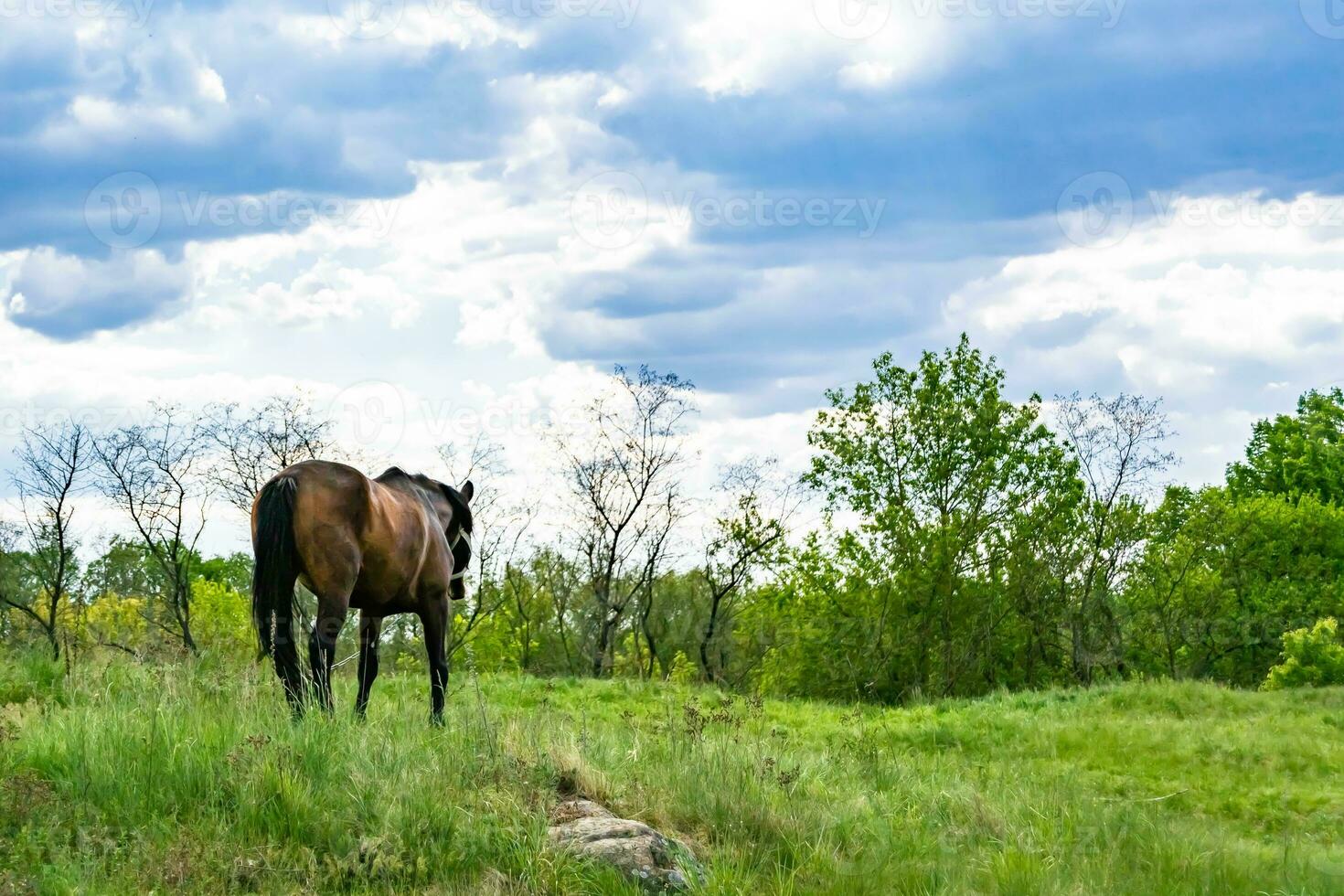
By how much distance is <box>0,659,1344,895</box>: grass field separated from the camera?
6.05 meters

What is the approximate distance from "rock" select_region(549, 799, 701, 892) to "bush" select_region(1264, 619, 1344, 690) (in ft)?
89.4

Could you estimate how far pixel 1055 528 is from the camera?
32156 millimetres

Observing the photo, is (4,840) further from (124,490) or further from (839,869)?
(124,490)

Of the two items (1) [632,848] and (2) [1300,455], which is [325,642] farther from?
(2) [1300,455]

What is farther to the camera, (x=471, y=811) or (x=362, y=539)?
(x=362, y=539)

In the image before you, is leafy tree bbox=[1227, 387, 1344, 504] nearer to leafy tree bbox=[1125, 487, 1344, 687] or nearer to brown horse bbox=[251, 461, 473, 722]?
leafy tree bbox=[1125, 487, 1344, 687]

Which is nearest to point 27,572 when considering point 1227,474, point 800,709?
point 800,709

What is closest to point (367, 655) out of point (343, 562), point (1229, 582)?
point (343, 562)

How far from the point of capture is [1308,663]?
30641 mm

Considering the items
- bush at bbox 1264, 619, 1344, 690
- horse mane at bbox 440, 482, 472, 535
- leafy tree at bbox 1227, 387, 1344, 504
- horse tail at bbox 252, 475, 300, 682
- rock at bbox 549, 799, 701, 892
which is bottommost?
bush at bbox 1264, 619, 1344, 690

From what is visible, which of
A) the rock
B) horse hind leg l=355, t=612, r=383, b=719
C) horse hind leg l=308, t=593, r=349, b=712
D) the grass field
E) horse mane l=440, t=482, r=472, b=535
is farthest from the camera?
horse mane l=440, t=482, r=472, b=535

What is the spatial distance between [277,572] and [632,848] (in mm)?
3769

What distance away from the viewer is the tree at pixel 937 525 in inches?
1232

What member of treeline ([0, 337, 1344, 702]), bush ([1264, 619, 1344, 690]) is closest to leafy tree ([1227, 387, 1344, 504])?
treeline ([0, 337, 1344, 702])
